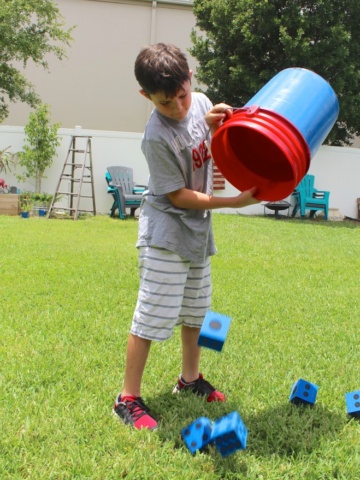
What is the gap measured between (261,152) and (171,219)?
449mm

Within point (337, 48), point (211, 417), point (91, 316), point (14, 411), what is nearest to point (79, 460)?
point (14, 411)

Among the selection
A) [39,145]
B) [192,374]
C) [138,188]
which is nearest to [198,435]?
[192,374]

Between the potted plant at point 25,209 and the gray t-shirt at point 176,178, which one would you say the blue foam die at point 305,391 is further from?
the potted plant at point 25,209

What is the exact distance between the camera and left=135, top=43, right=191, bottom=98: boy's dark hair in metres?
1.77

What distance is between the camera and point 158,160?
1965mm

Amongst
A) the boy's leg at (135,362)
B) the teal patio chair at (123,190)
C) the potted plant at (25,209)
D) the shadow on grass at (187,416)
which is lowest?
the shadow on grass at (187,416)

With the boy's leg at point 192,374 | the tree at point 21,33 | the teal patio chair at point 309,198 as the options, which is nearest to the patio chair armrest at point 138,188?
the teal patio chair at point 309,198

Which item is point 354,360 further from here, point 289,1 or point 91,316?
point 289,1

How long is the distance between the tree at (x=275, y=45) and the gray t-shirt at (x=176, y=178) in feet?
33.1

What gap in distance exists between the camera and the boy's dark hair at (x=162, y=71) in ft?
5.81

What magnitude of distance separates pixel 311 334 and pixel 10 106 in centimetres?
1542

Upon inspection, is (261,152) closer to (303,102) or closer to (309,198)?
(303,102)

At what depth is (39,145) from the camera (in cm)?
1012

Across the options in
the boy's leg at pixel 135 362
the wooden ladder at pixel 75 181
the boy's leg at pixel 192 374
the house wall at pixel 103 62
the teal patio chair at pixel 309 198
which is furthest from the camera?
the house wall at pixel 103 62
